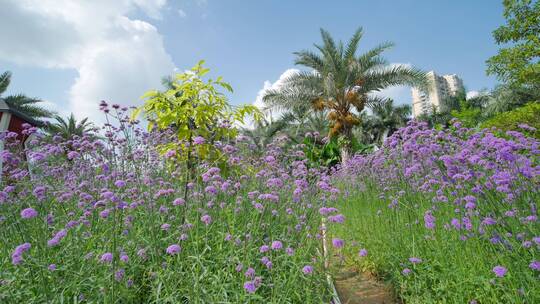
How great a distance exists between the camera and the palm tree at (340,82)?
15.8 meters

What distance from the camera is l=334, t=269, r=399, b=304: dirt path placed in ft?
10.5

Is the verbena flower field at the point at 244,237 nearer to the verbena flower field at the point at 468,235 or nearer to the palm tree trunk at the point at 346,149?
the verbena flower field at the point at 468,235

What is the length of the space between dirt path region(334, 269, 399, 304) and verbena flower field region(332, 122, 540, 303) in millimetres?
135

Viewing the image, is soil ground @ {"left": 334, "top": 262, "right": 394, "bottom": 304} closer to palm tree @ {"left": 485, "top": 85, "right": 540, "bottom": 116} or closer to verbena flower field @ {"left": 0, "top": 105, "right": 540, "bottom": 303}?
verbena flower field @ {"left": 0, "top": 105, "right": 540, "bottom": 303}

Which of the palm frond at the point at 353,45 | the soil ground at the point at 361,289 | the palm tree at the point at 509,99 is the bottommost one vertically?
the soil ground at the point at 361,289

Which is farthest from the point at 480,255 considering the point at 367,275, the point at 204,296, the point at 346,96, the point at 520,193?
the point at 346,96

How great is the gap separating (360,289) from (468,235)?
1234 mm

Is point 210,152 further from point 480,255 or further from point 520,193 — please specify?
point 520,193

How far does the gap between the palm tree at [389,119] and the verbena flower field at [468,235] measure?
29.5m

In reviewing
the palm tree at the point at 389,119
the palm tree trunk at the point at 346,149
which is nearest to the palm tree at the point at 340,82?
the palm tree trunk at the point at 346,149

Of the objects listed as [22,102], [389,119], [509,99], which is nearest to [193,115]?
[22,102]

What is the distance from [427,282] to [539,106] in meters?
9.80

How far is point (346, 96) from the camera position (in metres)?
16.8

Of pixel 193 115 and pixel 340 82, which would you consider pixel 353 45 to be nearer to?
pixel 340 82
